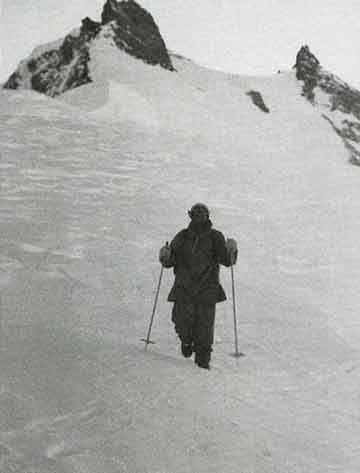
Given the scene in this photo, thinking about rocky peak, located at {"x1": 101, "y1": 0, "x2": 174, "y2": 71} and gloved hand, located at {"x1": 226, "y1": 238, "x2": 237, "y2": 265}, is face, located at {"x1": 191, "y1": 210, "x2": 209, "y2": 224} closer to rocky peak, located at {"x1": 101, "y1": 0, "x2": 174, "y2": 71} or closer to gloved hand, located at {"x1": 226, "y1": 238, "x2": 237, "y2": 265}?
gloved hand, located at {"x1": 226, "y1": 238, "x2": 237, "y2": 265}

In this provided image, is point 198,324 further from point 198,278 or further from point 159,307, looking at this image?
point 159,307

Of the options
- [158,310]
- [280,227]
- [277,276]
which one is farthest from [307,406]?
[280,227]

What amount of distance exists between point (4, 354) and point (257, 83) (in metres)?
69.2

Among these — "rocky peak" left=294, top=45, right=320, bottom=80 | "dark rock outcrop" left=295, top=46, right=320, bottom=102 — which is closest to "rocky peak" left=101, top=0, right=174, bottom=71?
"dark rock outcrop" left=295, top=46, right=320, bottom=102

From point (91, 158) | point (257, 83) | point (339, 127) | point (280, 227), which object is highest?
point (257, 83)

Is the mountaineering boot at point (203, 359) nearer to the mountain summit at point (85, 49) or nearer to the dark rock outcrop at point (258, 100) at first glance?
the mountain summit at point (85, 49)

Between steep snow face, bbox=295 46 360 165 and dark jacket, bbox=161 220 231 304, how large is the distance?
176 ft

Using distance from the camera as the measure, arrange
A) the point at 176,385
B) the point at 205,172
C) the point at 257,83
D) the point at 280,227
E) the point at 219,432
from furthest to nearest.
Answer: the point at 257,83
the point at 205,172
the point at 280,227
the point at 176,385
the point at 219,432

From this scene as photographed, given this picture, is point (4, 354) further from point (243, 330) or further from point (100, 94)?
point (100, 94)

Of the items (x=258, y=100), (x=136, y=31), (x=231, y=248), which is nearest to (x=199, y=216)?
(x=231, y=248)

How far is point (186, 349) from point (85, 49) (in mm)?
50489

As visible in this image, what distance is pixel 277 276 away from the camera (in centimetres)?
923

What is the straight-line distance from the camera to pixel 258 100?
201ft

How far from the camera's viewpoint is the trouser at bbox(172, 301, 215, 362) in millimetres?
4977
